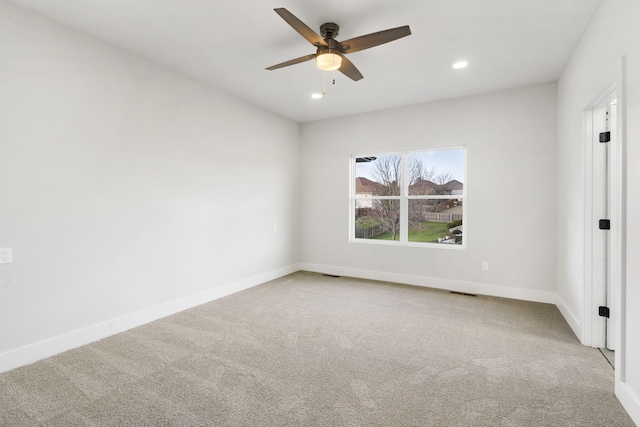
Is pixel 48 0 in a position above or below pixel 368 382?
above

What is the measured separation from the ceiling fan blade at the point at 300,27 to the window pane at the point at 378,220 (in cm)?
314

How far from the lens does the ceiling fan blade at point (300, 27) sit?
2.01 metres

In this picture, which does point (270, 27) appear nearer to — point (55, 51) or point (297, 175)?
point (55, 51)

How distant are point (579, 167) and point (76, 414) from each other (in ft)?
14.4

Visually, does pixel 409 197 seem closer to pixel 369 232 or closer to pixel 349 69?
pixel 369 232

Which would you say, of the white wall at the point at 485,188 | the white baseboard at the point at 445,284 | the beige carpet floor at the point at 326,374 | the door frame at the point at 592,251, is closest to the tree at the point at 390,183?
the white wall at the point at 485,188

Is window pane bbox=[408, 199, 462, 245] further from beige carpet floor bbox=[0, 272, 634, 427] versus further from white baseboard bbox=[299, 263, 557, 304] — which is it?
beige carpet floor bbox=[0, 272, 634, 427]

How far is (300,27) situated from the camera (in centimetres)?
223

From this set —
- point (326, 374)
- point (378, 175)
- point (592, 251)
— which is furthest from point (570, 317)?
point (378, 175)

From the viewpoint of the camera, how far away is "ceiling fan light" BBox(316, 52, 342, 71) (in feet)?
8.28

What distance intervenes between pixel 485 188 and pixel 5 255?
17.0 ft

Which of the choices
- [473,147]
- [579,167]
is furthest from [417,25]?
[473,147]

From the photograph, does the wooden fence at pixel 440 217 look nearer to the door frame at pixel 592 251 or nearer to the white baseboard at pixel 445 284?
the white baseboard at pixel 445 284

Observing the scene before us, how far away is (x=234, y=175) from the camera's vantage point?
4.43m
